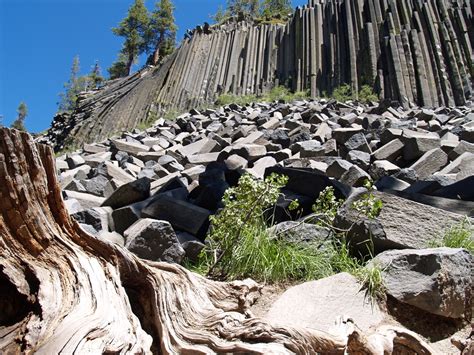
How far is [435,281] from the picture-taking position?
2.73 meters

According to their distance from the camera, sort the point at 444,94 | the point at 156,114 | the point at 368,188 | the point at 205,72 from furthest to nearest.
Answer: the point at 205,72 → the point at 156,114 → the point at 444,94 → the point at 368,188

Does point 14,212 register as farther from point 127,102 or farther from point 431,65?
point 127,102

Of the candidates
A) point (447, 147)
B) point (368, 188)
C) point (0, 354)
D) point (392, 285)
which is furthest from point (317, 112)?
point (0, 354)

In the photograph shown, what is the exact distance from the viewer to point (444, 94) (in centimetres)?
1154

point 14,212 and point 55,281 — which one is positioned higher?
point 14,212

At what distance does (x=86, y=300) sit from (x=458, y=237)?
7.92 ft

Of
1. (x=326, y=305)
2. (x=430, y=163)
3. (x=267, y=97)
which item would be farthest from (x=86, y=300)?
(x=267, y=97)

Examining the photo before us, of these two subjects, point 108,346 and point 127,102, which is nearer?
point 108,346

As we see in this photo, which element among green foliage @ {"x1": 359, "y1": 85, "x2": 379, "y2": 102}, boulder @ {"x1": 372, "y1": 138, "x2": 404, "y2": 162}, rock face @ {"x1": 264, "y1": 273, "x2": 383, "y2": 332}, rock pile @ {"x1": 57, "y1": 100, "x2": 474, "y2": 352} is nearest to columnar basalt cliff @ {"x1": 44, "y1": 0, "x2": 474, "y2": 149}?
green foliage @ {"x1": 359, "y1": 85, "x2": 379, "y2": 102}

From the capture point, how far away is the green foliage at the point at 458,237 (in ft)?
10.6

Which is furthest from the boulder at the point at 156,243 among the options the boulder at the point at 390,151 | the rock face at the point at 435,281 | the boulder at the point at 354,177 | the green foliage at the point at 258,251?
the boulder at the point at 390,151

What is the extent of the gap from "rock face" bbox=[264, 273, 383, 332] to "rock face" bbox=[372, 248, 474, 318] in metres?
0.20

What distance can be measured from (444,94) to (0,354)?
1163 cm

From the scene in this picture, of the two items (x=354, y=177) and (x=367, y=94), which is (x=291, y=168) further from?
(x=367, y=94)
